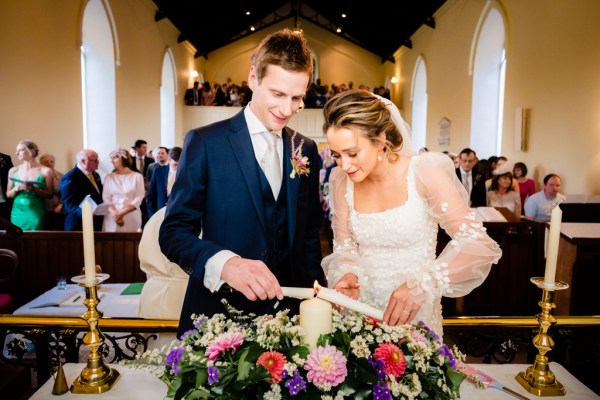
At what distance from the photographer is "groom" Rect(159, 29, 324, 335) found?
1535 millimetres

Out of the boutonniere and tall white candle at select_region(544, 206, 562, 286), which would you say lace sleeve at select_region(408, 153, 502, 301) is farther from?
the boutonniere

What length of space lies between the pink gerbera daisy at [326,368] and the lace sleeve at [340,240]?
96 centimetres

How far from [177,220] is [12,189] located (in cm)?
517

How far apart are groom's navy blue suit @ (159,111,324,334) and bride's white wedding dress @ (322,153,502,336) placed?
39 cm

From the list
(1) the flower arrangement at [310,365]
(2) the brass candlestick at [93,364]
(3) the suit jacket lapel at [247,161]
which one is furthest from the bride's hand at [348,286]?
(2) the brass candlestick at [93,364]

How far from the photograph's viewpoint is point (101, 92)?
1009 centimetres

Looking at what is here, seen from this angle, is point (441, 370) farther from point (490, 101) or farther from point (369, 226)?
point (490, 101)

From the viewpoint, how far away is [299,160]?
5.50 ft

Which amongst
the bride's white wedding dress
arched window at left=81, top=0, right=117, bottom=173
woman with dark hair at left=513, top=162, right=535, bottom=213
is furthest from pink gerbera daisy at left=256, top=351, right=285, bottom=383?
arched window at left=81, top=0, right=117, bottom=173

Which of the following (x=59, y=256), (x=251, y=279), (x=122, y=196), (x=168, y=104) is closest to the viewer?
(x=251, y=279)

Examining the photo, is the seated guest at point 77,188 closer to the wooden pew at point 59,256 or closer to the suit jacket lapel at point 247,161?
the wooden pew at point 59,256

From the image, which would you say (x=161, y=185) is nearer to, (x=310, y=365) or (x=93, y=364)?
(x=93, y=364)

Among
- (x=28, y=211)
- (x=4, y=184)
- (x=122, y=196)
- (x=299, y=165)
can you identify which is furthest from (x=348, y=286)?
(x=4, y=184)

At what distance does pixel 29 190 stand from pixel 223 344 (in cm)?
550
